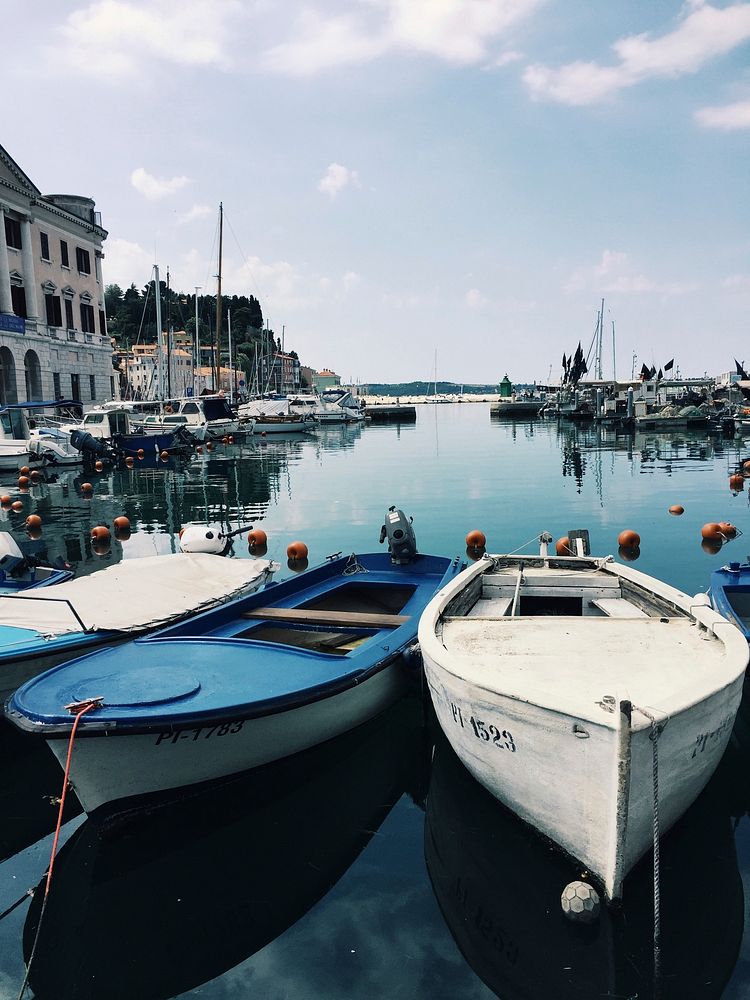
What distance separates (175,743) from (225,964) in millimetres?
1829

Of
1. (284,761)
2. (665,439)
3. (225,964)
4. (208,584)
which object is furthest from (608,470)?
(225,964)

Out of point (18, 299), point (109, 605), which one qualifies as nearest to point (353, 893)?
point (109, 605)

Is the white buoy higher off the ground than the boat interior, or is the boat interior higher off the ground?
the boat interior

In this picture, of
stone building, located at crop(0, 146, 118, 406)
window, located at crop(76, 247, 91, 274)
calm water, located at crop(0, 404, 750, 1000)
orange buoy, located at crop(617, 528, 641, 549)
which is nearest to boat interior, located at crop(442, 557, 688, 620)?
calm water, located at crop(0, 404, 750, 1000)

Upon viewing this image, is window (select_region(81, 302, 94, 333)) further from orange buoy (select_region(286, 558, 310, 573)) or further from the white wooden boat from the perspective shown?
the white wooden boat

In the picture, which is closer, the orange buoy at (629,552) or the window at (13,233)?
the orange buoy at (629,552)

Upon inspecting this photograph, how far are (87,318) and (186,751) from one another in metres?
59.5

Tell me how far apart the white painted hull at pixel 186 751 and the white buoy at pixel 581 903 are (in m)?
2.92

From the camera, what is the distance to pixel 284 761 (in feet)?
24.6

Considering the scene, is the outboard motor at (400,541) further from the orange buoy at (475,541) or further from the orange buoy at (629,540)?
the orange buoy at (629,540)

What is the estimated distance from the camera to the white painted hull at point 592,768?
200 inches

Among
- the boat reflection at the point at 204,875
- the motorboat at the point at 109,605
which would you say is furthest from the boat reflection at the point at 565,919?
the motorboat at the point at 109,605

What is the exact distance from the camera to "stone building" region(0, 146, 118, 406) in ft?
156

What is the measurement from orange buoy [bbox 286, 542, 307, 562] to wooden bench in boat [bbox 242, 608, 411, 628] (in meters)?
8.17
